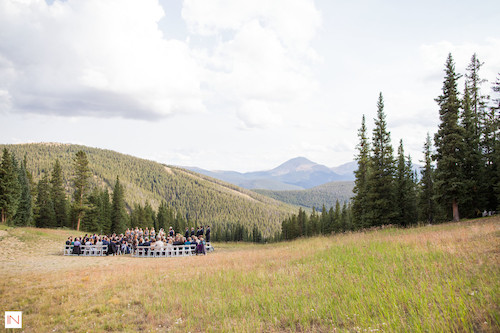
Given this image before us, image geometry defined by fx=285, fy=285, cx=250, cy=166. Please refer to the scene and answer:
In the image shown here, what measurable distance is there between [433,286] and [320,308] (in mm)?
2468

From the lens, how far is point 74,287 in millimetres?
10055

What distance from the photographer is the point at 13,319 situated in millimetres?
7480

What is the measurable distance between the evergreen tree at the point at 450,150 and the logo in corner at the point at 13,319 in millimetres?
29372

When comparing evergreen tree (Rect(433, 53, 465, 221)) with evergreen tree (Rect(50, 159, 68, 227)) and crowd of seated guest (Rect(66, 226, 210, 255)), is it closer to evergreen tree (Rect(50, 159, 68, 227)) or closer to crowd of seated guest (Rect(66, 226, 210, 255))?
crowd of seated guest (Rect(66, 226, 210, 255))

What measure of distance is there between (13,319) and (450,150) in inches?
1220

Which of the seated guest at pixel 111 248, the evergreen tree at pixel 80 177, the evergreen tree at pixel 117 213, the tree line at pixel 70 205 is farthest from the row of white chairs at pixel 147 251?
the evergreen tree at pixel 117 213

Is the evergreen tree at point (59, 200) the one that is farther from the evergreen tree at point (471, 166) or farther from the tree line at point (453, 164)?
the evergreen tree at point (471, 166)

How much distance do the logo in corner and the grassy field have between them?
0.63 ft

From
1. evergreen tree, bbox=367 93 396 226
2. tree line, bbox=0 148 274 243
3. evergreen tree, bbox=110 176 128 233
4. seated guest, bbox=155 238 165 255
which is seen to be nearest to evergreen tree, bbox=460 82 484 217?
evergreen tree, bbox=367 93 396 226

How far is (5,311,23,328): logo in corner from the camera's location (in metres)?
7.14

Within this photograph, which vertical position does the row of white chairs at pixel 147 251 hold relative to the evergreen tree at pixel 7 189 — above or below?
below

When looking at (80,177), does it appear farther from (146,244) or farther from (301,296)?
(301,296)

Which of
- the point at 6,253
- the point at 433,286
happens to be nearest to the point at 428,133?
the point at 433,286

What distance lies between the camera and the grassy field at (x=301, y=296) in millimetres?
5266
